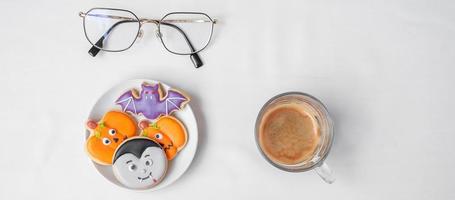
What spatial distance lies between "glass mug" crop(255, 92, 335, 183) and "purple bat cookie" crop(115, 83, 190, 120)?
5.6 inches

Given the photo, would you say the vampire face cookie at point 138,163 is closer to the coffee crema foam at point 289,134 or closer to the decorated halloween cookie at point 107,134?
the decorated halloween cookie at point 107,134

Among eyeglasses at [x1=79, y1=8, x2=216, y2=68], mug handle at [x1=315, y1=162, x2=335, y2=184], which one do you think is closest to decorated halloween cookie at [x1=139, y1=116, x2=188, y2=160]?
eyeglasses at [x1=79, y1=8, x2=216, y2=68]

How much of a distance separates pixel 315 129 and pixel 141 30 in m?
0.36

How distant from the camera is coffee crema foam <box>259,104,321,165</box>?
724 millimetres

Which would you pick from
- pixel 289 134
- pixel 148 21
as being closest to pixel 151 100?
pixel 148 21

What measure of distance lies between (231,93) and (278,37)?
0.14 m

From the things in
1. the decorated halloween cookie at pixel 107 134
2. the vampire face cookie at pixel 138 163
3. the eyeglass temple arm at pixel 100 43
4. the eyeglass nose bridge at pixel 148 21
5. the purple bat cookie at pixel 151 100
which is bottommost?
the vampire face cookie at pixel 138 163

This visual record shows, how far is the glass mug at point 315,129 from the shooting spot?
0.69m

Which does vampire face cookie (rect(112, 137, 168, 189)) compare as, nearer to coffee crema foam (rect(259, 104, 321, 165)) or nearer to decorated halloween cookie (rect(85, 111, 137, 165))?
decorated halloween cookie (rect(85, 111, 137, 165))

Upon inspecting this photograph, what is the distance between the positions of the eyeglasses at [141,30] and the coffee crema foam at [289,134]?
17 cm

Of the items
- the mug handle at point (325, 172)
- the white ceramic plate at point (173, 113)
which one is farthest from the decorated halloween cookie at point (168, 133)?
the mug handle at point (325, 172)

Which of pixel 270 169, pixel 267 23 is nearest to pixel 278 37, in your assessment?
pixel 267 23

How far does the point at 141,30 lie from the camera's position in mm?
755

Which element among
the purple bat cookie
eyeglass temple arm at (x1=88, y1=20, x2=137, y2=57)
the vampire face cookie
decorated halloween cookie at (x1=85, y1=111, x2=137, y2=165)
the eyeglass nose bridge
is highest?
the eyeglass nose bridge
